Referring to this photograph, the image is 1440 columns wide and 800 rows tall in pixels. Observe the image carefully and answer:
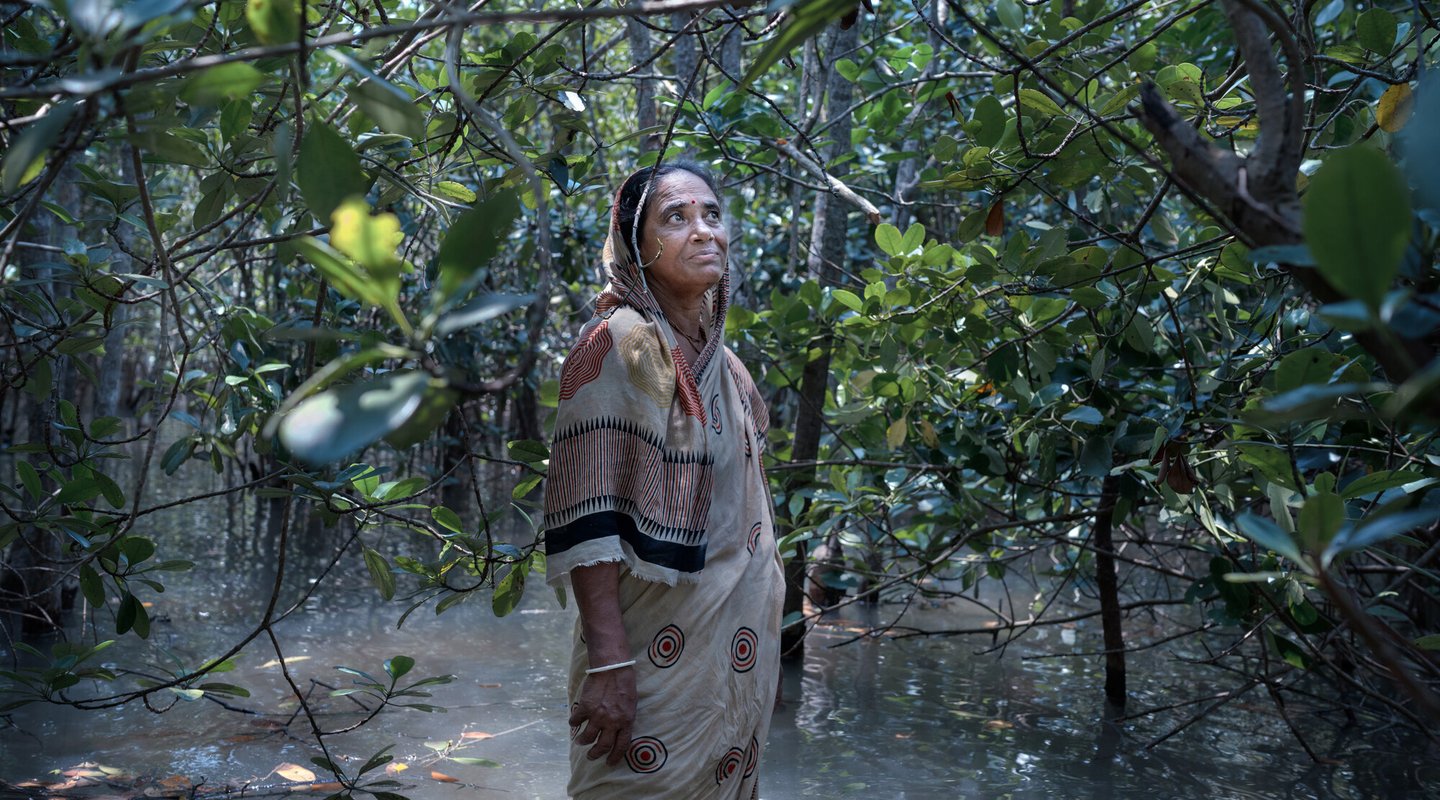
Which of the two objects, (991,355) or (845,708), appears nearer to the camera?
(991,355)

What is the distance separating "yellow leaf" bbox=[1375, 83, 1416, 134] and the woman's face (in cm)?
A: 113

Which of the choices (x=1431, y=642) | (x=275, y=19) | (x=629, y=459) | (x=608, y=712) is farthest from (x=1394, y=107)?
(x=275, y=19)

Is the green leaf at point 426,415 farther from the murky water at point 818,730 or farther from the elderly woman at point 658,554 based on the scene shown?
the murky water at point 818,730

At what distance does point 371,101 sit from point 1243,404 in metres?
2.00

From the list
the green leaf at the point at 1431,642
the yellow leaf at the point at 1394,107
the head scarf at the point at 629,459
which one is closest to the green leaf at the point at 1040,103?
the yellow leaf at the point at 1394,107

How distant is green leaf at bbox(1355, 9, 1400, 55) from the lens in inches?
77.9

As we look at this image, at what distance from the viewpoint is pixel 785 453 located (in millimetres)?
3928

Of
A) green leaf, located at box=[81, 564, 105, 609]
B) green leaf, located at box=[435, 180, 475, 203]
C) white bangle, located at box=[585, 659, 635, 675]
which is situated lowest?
white bangle, located at box=[585, 659, 635, 675]

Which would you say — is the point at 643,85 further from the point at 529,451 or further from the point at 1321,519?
the point at 1321,519

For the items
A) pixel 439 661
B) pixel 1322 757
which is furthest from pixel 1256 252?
pixel 439 661

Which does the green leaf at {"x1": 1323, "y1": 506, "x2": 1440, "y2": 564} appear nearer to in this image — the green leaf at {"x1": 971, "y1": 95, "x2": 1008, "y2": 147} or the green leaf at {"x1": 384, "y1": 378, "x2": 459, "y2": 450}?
the green leaf at {"x1": 384, "y1": 378, "x2": 459, "y2": 450}

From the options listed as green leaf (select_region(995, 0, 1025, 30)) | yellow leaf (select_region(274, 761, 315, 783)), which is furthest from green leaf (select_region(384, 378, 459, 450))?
yellow leaf (select_region(274, 761, 315, 783))

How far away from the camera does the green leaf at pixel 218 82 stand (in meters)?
0.93

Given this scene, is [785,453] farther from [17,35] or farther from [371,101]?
[371,101]
